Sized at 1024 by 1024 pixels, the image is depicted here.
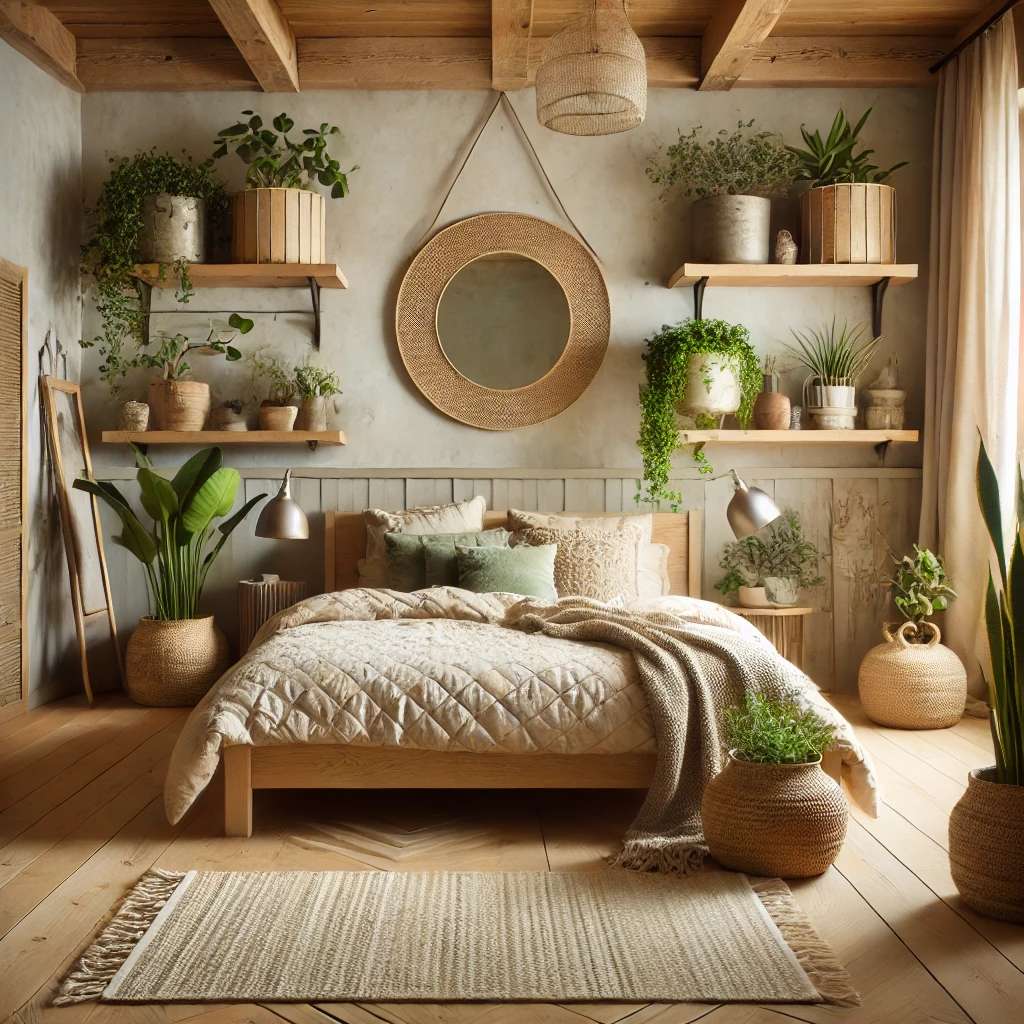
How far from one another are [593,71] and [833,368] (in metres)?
1.93

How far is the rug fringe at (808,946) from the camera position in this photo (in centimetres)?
195

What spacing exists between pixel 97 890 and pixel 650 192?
3.59 meters

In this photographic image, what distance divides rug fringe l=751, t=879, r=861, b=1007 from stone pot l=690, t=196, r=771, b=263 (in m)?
2.77

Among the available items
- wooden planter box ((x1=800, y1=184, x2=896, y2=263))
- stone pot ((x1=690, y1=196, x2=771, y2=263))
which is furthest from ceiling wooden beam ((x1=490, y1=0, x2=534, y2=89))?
wooden planter box ((x1=800, y1=184, x2=896, y2=263))

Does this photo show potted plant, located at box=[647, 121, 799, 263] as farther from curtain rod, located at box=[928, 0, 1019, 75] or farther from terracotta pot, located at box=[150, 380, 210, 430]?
terracotta pot, located at box=[150, 380, 210, 430]

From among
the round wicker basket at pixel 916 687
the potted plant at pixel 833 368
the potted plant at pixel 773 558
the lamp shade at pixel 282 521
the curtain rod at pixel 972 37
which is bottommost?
the round wicker basket at pixel 916 687

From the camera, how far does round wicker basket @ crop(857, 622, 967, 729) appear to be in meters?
3.96

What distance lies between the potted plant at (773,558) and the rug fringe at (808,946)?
224 centimetres

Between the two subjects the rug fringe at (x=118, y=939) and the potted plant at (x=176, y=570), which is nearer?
the rug fringe at (x=118, y=939)

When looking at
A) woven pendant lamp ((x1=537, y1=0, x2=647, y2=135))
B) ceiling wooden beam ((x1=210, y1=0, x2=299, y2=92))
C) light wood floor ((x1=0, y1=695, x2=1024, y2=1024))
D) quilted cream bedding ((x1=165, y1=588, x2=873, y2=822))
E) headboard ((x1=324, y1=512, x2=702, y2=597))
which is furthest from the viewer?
headboard ((x1=324, y1=512, x2=702, y2=597))

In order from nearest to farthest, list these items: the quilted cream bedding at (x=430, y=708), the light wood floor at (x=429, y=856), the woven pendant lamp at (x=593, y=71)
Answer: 1. the light wood floor at (x=429, y=856)
2. the quilted cream bedding at (x=430, y=708)
3. the woven pendant lamp at (x=593, y=71)

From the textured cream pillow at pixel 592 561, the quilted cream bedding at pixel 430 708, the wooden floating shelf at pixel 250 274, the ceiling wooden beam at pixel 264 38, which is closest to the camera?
the quilted cream bedding at pixel 430 708

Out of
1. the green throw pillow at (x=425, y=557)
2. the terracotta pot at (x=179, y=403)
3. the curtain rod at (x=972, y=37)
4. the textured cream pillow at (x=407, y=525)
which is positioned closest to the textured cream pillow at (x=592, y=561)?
the green throw pillow at (x=425, y=557)

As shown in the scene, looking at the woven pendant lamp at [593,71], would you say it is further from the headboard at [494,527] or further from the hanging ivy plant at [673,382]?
the headboard at [494,527]
